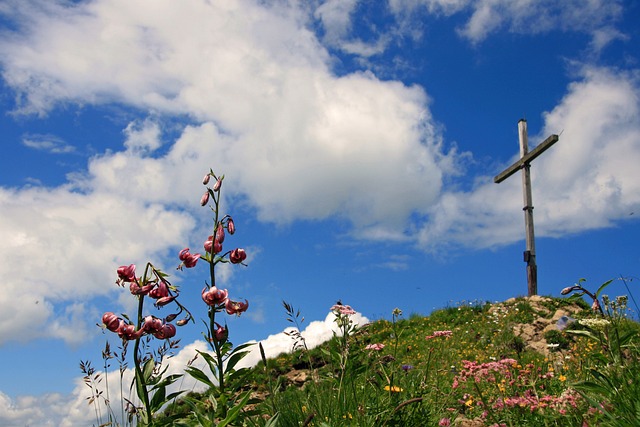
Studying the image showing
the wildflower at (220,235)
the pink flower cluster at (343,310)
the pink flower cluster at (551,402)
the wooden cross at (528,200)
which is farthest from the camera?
the wooden cross at (528,200)

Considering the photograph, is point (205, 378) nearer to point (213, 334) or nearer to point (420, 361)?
point (213, 334)

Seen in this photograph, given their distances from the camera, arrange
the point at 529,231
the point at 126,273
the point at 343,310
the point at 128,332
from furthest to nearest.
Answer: the point at 529,231 → the point at 343,310 → the point at 126,273 → the point at 128,332

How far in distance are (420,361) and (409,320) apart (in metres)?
4.80

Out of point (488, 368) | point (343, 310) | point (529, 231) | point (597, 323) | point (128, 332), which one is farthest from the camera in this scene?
point (529, 231)

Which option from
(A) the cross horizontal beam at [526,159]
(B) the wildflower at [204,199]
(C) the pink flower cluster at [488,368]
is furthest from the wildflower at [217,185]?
(A) the cross horizontal beam at [526,159]

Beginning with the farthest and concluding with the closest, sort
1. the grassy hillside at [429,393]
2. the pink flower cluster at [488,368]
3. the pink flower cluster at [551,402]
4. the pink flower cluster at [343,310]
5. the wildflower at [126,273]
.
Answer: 1. the pink flower cluster at [488,368]
2. the pink flower cluster at [343,310]
3. the wildflower at [126,273]
4. the pink flower cluster at [551,402]
5. the grassy hillside at [429,393]

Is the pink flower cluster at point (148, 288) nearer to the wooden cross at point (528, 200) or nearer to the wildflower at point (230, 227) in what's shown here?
the wildflower at point (230, 227)

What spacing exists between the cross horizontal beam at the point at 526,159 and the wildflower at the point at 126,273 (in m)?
12.9

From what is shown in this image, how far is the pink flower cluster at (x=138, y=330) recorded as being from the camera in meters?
3.74

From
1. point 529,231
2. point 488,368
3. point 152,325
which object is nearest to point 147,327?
point 152,325

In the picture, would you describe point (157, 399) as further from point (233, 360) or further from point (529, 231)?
point (529, 231)

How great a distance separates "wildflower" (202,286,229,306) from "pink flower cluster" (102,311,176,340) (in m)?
0.29

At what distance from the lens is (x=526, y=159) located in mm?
15320

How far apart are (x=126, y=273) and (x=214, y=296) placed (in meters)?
0.63
